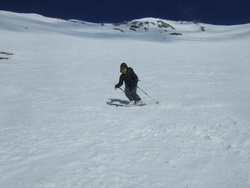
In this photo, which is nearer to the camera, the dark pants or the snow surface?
the snow surface

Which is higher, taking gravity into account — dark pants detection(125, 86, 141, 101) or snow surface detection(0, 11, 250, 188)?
dark pants detection(125, 86, 141, 101)

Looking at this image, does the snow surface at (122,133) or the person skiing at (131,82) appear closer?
the snow surface at (122,133)

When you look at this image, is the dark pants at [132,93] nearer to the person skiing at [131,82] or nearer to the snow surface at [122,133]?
the person skiing at [131,82]

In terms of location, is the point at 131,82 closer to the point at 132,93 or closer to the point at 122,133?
the point at 132,93

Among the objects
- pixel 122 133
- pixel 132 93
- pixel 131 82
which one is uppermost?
pixel 131 82

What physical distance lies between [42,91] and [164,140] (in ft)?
24.4

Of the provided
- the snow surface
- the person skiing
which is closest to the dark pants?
the person skiing

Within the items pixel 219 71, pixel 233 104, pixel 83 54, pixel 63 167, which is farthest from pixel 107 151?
pixel 83 54

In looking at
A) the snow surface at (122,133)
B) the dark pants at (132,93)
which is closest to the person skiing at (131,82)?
the dark pants at (132,93)

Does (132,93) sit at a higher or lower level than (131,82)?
lower

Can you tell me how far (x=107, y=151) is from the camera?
521cm

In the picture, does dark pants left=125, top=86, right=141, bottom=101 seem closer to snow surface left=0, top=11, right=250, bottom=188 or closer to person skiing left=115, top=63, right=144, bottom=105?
person skiing left=115, top=63, right=144, bottom=105

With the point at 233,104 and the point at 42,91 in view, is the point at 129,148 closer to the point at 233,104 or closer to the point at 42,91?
the point at 233,104

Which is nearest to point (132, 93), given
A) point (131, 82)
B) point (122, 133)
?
point (131, 82)
